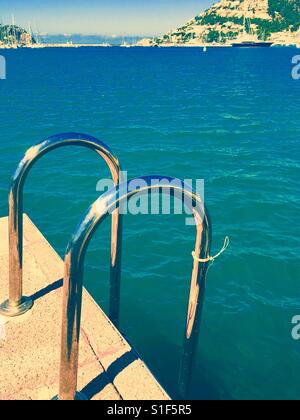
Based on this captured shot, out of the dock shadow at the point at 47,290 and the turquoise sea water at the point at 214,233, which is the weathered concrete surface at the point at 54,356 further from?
the turquoise sea water at the point at 214,233

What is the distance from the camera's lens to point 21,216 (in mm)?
5379

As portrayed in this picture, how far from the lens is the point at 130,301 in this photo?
32.7ft

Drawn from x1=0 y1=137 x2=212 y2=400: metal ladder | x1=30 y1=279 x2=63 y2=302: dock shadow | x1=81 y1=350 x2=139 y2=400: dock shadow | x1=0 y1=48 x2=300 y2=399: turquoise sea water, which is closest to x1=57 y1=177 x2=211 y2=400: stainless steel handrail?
x1=0 y1=137 x2=212 y2=400: metal ladder

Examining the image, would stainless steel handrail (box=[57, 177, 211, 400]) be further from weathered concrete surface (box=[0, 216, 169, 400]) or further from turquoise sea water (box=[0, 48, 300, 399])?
turquoise sea water (box=[0, 48, 300, 399])

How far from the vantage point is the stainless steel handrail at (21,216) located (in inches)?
189

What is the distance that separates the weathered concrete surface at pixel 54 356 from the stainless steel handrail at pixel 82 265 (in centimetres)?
43

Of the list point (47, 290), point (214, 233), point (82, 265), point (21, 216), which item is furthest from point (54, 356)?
point (214, 233)

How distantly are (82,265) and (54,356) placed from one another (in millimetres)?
2143

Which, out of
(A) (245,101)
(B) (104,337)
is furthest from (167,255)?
(A) (245,101)

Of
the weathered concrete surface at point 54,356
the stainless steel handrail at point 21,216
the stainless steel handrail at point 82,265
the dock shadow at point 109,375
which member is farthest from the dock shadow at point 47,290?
the stainless steel handrail at point 82,265

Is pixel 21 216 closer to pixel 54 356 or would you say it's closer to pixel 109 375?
pixel 54 356

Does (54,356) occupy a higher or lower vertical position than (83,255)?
lower

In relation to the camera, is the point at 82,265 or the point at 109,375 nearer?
the point at 82,265

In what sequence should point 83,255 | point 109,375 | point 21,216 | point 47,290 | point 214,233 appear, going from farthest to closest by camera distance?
point 214,233 → point 47,290 → point 21,216 → point 109,375 → point 83,255
